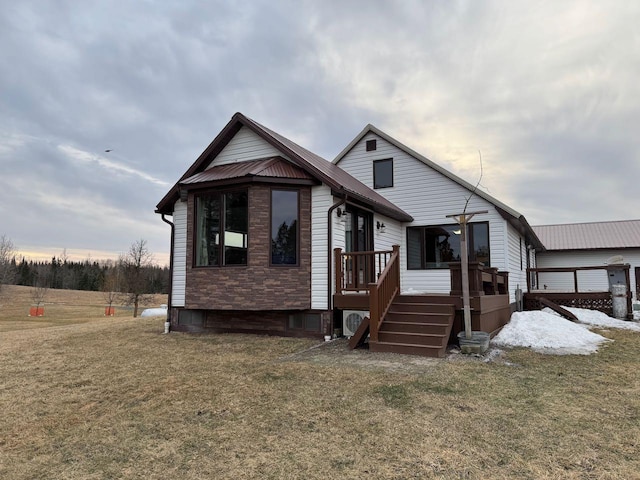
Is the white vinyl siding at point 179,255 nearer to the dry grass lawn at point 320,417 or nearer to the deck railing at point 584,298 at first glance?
the dry grass lawn at point 320,417

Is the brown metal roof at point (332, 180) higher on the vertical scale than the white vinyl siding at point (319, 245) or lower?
higher

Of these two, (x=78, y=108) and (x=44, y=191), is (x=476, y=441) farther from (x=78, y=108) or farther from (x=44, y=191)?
(x=44, y=191)

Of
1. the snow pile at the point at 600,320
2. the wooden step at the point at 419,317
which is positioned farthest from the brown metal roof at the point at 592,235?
the wooden step at the point at 419,317

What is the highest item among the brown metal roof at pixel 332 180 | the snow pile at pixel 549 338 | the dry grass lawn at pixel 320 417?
the brown metal roof at pixel 332 180

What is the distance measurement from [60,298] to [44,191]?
1176 inches

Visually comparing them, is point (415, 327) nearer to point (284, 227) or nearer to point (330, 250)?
point (330, 250)

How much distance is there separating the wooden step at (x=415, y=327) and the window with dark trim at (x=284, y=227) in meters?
2.64

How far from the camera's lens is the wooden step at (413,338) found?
281 inches

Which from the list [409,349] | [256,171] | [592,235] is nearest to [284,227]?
[256,171]

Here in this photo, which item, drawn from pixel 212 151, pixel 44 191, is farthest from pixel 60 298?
pixel 212 151

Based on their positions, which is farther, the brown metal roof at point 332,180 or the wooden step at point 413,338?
the brown metal roof at point 332,180

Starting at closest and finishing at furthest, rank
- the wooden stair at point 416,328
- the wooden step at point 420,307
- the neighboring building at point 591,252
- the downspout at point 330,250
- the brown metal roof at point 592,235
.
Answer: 1. the wooden stair at point 416,328
2. the wooden step at point 420,307
3. the downspout at point 330,250
4. the neighboring building at point 591,252
5. the brown metal roof at point 592,235

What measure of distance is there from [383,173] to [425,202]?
1.83 m

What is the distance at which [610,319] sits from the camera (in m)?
12.0
